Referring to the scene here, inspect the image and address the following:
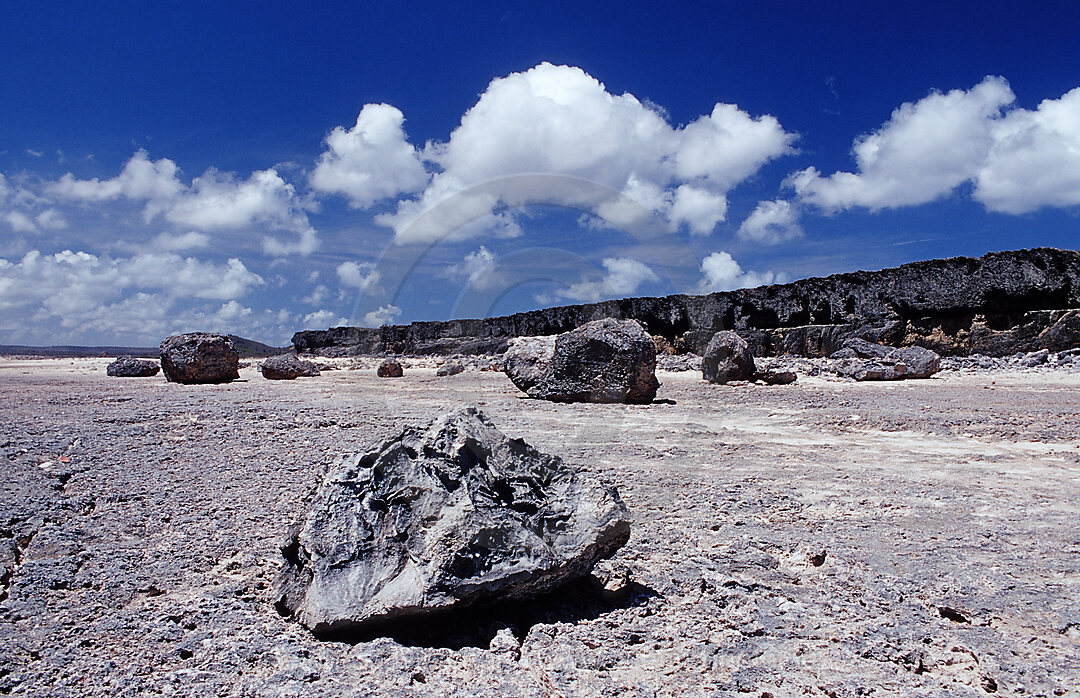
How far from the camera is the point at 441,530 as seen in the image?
2.34 metres

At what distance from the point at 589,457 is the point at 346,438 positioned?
7.44ft

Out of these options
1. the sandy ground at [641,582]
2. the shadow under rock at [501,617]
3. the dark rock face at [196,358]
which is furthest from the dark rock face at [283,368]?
the shadow under rock at [501,617]

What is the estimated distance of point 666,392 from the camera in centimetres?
1199

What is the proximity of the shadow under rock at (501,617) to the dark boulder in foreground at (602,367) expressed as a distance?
7.45 meters

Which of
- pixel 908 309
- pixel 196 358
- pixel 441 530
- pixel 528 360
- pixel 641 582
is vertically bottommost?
pixel 641 582

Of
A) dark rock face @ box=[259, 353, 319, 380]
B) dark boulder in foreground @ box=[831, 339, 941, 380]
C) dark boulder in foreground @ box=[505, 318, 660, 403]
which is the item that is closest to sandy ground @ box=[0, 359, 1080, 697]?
dark boulder in foreground @ box=[505, 318, 660, 403]

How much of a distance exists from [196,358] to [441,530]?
538 inches

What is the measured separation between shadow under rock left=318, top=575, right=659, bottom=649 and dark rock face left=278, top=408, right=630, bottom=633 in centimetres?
5

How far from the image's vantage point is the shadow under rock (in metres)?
2.17

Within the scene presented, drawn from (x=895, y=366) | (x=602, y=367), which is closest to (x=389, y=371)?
(x=602, y=367)

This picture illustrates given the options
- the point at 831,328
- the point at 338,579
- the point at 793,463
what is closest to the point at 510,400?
the point at 793,463

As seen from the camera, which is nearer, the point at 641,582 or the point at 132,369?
the point at 641,582

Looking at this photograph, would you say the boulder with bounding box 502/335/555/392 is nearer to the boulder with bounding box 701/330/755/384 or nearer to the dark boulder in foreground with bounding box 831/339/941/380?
the boulder with bounding box 701/330/755/384

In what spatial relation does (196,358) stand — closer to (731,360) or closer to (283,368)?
(283,368)
